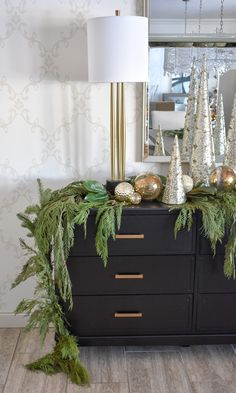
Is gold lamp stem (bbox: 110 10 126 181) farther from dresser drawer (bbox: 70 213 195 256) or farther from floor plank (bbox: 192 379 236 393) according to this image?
floor plank (bbox: 192 379 236 393)

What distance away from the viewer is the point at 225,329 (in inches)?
86.7

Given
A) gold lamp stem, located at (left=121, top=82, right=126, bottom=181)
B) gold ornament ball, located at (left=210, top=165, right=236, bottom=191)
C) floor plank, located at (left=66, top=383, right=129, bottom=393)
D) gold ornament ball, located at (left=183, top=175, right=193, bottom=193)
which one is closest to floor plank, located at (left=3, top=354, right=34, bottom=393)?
floor plank, located at (left=66, top=383, right=129, bottom=393)

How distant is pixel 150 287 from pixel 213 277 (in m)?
0.30

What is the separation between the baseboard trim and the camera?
2586 mm

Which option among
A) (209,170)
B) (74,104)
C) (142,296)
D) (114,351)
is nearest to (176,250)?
(142,296)

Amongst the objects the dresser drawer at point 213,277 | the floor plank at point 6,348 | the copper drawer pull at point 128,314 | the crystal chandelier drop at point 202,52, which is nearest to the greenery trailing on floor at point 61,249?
the floor plank at point 6,348

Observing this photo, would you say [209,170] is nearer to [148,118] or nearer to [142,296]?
[148,118]

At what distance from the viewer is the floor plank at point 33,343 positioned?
7.67ft

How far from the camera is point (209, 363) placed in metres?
2.21

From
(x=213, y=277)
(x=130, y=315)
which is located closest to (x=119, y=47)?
(x=213, y=277)

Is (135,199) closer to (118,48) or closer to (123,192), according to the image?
(123,192)

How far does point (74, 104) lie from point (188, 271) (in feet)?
3.39

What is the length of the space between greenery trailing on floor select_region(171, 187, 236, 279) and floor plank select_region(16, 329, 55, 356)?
0.96 m

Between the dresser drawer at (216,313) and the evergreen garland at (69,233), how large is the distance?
0.45 ft
